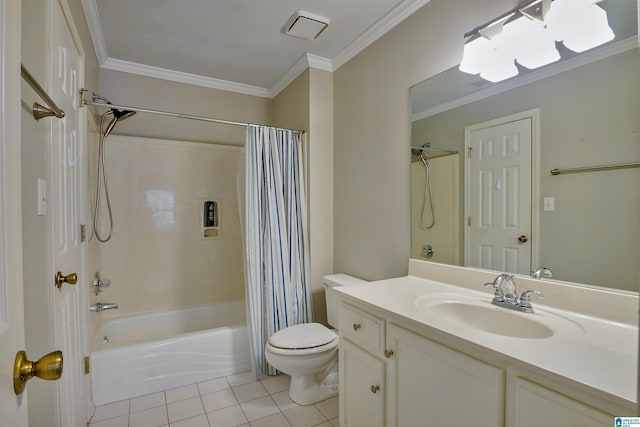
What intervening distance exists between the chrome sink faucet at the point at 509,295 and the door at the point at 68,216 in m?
1.69

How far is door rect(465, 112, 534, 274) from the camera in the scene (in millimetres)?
1306

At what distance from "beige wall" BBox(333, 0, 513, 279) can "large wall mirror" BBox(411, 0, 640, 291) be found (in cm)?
17

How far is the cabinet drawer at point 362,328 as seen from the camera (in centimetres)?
130

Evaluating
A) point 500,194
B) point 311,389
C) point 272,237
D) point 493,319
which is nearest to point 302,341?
point 311,389

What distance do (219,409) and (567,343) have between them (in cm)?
185

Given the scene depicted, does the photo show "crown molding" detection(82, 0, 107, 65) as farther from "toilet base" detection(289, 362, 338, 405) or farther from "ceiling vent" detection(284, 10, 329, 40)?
"toilet base" detection(289, 362, 338, 405)

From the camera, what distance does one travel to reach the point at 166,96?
277cm

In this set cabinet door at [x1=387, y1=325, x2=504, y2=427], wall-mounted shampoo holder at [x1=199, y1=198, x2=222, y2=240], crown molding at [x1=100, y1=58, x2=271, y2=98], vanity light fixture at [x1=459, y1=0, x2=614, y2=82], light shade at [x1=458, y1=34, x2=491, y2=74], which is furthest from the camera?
wall-mounted shampoo holder at [x1=199, y1=198, x2=222, y2=240]

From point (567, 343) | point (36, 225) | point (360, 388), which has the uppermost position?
point (36, 225)

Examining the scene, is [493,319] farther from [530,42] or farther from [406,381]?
[530,42]

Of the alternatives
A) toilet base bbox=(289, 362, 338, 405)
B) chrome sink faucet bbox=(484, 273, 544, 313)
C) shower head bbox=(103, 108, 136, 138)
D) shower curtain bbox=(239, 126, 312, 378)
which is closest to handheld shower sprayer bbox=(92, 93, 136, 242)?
shower head bbox=(103, 108, 136, 138)

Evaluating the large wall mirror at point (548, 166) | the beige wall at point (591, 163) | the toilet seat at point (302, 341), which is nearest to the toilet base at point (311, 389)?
the toilet seat at point (302, 341)

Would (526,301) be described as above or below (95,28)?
below

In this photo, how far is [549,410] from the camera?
76cm
